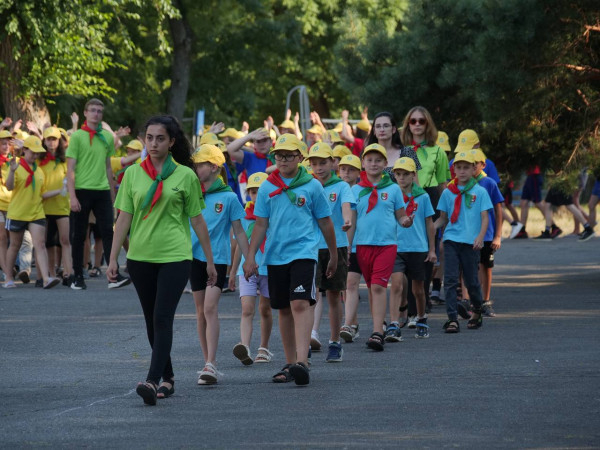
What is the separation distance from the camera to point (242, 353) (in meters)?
9.64

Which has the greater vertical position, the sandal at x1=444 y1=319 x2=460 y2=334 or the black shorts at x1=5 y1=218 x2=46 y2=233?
the black shorts at x1=5 y1=218 x2=46 y2=233

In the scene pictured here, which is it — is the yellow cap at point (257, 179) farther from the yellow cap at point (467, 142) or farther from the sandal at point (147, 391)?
the yellow cap at point (467, 142)

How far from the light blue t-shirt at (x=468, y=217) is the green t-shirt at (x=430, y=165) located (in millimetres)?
631

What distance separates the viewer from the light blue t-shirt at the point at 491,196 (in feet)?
43.1

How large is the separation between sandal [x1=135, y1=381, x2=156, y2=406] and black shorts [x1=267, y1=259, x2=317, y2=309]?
4.52 ft

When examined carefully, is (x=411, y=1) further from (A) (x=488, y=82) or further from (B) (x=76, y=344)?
(B) (x=76, y=344)

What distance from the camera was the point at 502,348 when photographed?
1053 centimetres

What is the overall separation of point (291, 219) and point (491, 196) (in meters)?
4.71

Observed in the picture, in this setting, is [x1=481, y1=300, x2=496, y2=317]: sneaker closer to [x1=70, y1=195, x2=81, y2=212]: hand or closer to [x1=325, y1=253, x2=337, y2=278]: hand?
[x1=325, y1=253, x2=337, y2=278]: hand

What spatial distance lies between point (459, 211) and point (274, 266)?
3.82m

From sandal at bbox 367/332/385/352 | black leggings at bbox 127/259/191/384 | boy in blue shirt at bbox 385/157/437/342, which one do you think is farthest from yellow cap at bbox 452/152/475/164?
black leggings at bbox 127/259/191/384

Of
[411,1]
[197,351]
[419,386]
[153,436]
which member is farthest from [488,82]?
[153,436]

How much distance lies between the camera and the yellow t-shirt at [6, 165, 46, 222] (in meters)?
16.8

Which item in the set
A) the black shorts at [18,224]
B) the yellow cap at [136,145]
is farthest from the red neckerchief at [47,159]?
the yellow cap at [136,145]
